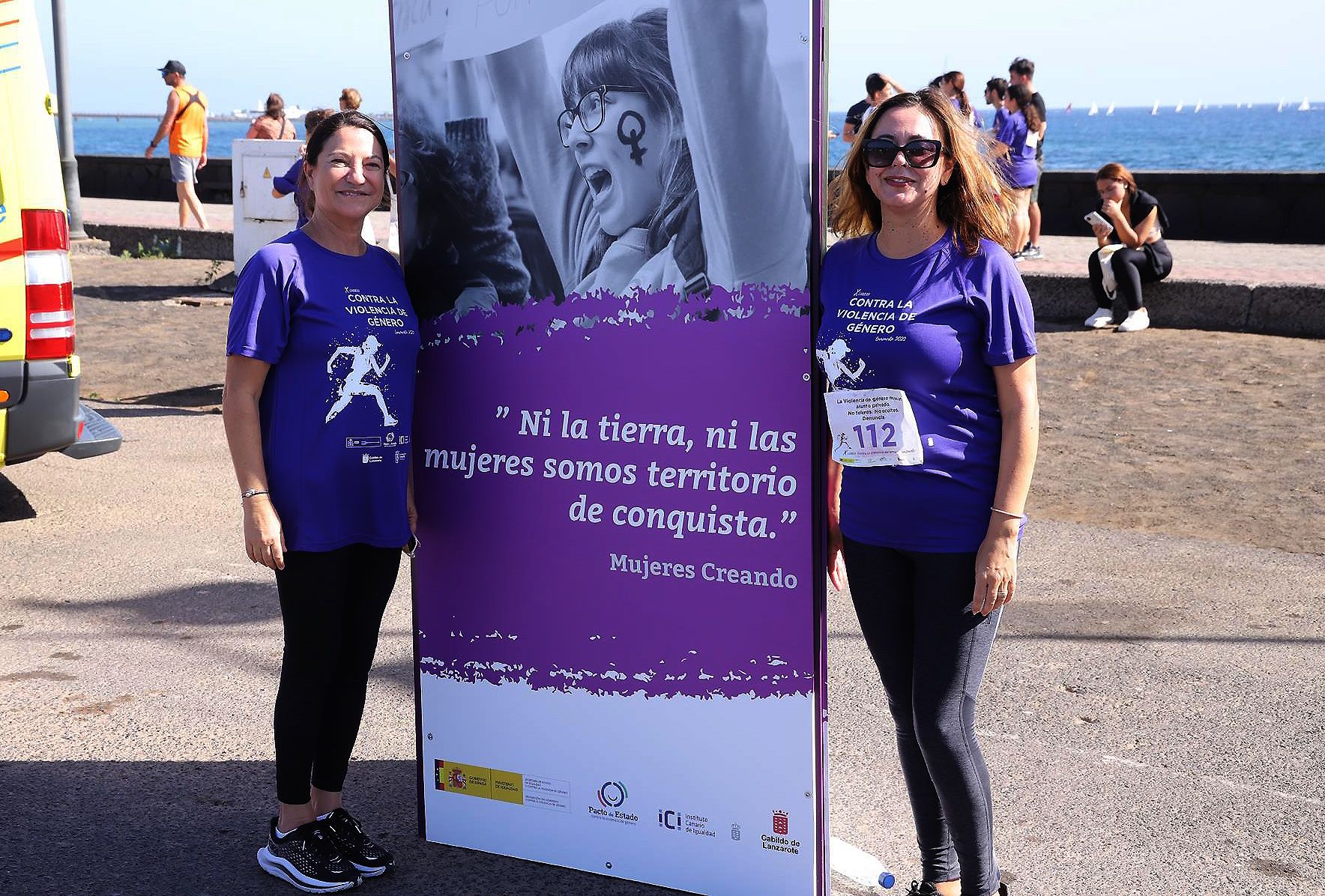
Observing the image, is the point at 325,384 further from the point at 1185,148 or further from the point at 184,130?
the point at 1185,148

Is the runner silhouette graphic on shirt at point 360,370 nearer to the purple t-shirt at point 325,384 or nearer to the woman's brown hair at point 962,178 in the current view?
the purple t-shirt at point 325,384

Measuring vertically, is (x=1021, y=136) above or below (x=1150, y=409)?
above

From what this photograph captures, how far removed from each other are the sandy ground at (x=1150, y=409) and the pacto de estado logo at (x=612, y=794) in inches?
151

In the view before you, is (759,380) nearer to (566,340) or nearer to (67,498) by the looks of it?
(566,340)

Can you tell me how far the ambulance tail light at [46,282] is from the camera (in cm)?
551

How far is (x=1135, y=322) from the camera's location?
11.2 metres

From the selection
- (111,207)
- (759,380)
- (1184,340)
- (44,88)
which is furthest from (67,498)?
(111,207)

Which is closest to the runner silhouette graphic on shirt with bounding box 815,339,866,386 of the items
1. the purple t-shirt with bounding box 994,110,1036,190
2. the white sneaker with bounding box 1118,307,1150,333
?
the white sneaker with bounding box 1118,307,1150,333

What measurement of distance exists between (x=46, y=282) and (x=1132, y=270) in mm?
8558

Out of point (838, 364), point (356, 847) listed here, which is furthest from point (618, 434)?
point (356, 847)

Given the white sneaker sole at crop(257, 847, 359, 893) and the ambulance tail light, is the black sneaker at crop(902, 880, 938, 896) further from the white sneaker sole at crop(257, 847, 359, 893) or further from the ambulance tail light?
the ambulance tail light

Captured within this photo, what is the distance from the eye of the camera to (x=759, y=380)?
299 centimetres

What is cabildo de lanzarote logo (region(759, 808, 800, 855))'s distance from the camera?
3068mm

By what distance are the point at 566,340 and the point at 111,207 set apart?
74.0ft
